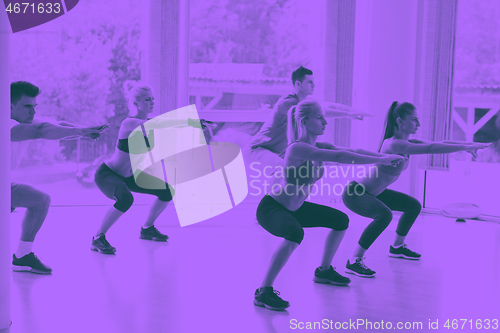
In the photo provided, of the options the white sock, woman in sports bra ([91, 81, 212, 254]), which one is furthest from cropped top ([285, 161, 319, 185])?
the white sock

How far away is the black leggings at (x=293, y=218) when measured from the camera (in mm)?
2711

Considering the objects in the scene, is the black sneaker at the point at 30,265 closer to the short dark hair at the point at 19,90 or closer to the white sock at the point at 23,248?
the white sock at the point at 23,248

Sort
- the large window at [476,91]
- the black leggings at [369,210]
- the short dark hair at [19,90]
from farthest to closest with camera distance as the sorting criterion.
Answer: the large window at [476,91], the black leggings at [369,210], the short dark hair at [19,90]

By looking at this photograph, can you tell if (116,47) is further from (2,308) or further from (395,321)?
(395,321)

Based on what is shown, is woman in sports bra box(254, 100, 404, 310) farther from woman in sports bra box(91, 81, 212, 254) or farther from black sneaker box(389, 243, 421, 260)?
woman in sports bra box(91, 81, 212, 254)

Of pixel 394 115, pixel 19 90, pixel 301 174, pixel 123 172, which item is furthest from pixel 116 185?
pixel 394 115

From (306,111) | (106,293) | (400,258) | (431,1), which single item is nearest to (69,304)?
(106,293)

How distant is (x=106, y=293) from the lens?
9.72 ft

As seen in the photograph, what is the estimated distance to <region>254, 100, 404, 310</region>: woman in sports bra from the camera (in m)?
2.73

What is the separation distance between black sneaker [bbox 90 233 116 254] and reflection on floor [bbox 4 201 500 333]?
5 centimetres

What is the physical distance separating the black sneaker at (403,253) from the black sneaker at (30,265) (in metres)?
2.38

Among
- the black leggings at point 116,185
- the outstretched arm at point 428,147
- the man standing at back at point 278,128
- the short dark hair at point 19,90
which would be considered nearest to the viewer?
the short dark hair at point 19,90

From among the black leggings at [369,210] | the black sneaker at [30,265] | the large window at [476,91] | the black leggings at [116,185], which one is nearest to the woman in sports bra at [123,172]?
the black leggings at [116,185]

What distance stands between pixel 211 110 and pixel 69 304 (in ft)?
11.5
